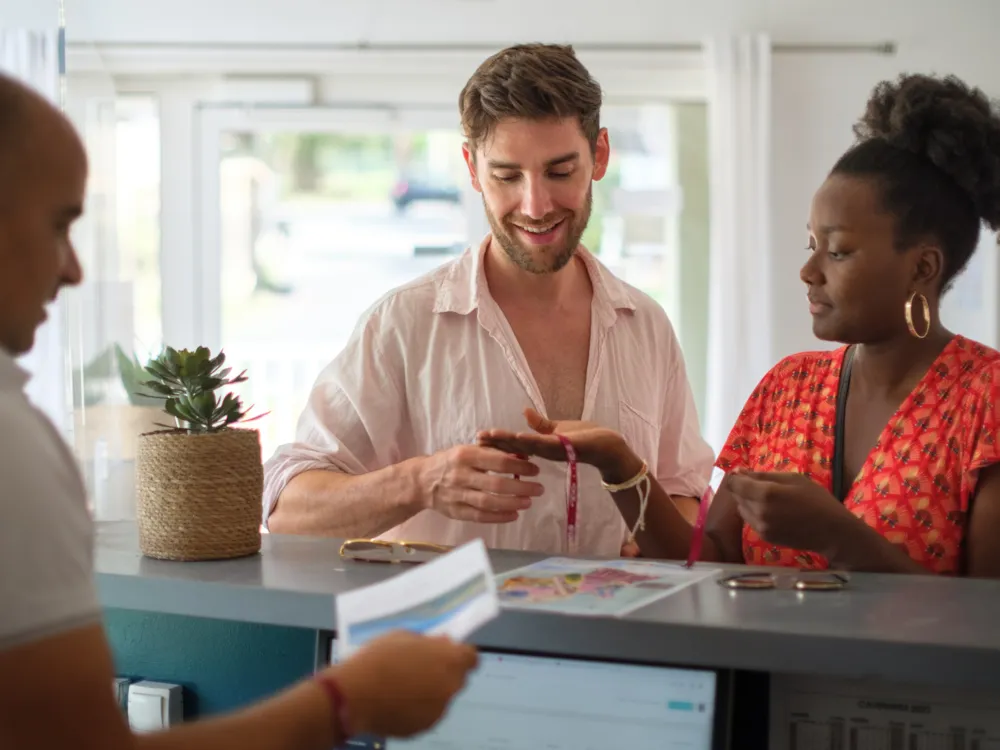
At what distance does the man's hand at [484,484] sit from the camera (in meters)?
1.62

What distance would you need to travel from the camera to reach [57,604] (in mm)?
729

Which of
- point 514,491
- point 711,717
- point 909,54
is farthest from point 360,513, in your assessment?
point 909,54

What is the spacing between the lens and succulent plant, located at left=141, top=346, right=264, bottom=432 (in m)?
1.52

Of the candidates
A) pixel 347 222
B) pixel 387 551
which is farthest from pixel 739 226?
pixel 387 551

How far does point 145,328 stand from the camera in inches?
195

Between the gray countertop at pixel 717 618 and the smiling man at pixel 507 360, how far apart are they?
1.75 feet

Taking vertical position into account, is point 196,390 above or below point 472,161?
below

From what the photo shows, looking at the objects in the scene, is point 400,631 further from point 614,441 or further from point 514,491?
point 614,441

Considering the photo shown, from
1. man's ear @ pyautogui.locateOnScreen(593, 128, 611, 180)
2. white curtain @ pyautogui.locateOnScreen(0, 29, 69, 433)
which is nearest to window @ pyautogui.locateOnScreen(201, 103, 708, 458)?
white curtain @ pyautogui.locateOnScreen(0, 29, 69, 433)

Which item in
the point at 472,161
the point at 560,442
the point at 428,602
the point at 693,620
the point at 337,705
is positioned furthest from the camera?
the point at 472,161

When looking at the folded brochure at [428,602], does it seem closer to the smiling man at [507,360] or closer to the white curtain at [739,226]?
the smiling man at [507,360]

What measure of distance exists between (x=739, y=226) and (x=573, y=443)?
3.18 metres

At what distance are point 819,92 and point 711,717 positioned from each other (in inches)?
159

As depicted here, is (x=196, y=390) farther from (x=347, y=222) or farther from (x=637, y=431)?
(x=347, y=222)
